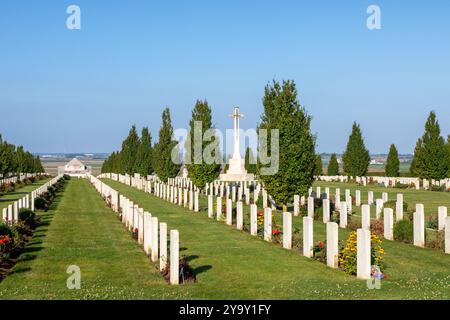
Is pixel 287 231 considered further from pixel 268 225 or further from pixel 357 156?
pixel 357 156

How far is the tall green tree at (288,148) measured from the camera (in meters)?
25.8

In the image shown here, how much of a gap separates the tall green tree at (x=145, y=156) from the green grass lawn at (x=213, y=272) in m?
46.1

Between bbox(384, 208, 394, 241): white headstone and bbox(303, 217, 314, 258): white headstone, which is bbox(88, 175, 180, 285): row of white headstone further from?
bbox(384, 208, 394, 241): white headstone

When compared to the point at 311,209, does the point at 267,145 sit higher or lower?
higher

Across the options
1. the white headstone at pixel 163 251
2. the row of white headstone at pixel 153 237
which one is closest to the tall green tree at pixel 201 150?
the row of white headstone at pixel 153 237

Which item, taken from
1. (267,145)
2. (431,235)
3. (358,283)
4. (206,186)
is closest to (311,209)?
(267,145)

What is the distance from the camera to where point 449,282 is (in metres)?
12.5

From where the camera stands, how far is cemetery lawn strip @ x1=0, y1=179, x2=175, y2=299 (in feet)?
38.5

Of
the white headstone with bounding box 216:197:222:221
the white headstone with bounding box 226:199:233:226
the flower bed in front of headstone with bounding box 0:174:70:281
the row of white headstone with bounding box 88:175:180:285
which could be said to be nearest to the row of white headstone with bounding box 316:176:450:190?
the white headstone with bounding box 216:197:222:221

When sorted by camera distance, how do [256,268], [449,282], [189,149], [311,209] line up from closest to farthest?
[449,282] < [256,268] < [311,209] < [189,149]

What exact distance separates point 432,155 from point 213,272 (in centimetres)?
4180

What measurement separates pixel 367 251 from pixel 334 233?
1.54m

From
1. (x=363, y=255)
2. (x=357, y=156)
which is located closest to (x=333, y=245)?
(x=363, y=255)
